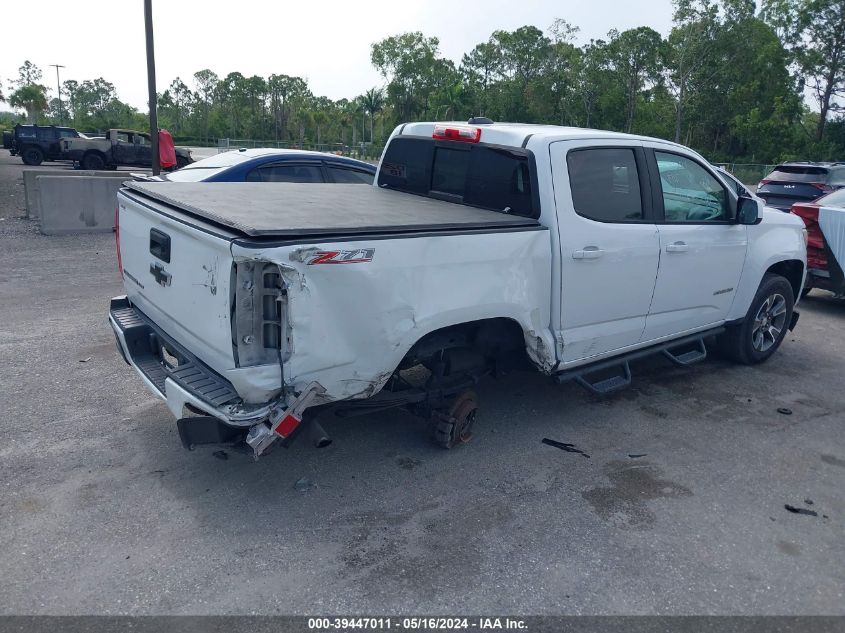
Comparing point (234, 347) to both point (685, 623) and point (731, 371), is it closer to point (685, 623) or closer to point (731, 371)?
point (685, 623)

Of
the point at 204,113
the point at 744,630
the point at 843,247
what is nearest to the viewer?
the point at 744,630

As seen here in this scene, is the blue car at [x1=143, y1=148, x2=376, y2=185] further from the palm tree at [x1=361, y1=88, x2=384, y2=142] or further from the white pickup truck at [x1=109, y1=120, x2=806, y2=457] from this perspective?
the palm tree at [x1=361, y1=88, x2=384, y2=142]

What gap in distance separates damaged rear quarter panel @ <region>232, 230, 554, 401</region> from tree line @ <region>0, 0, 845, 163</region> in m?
51.6

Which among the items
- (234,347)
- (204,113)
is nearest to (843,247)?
(234,347)

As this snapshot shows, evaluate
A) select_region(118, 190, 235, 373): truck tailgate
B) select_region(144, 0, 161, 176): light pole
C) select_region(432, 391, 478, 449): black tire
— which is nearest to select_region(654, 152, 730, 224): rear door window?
select_region(432, 391, 478, 449): black tire

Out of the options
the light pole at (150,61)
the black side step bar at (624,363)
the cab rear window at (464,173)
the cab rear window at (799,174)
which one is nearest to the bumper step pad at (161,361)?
the cab rear window at (464,173)

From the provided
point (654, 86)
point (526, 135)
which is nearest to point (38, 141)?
point (526, 135)

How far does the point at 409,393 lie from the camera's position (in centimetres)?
409

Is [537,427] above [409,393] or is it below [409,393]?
below

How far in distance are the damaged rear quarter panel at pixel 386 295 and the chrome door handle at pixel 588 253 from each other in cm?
29

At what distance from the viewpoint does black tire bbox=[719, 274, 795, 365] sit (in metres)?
6.18

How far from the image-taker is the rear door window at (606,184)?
14.6 ft

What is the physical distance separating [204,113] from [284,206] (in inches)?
3339

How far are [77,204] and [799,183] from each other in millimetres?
14836
